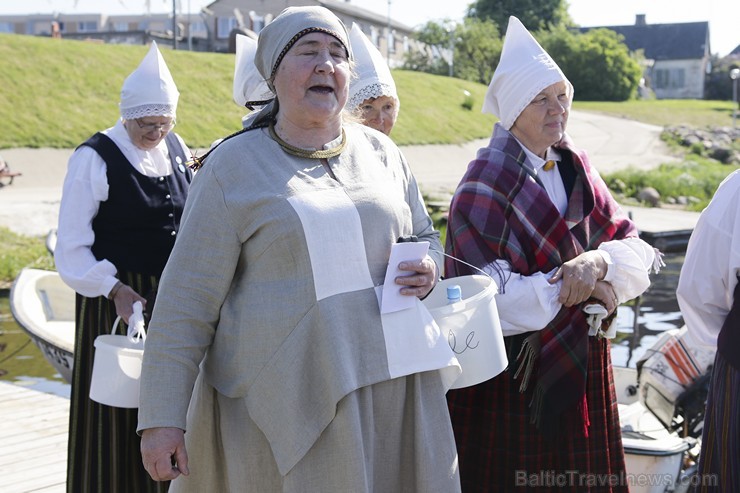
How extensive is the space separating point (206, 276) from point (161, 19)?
63.4 m

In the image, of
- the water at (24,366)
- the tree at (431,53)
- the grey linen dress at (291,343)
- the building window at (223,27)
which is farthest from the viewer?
the tree at (431,53)

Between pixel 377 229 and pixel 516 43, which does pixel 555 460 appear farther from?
pixel 516 43

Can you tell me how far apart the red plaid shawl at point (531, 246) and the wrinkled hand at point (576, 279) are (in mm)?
66

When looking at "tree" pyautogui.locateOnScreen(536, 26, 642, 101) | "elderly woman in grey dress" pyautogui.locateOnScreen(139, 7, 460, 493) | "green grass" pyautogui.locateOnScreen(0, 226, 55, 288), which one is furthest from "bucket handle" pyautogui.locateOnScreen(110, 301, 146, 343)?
"tree" pyautogui.locateOnScreen(536, 26, 642, 101)

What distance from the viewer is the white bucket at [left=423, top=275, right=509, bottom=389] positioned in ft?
7.89

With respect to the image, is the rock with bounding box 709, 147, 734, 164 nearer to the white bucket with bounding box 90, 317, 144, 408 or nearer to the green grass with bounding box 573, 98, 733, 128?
the green grass with bounding box 573, 98, 733, 128

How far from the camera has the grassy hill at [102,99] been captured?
2100 cm

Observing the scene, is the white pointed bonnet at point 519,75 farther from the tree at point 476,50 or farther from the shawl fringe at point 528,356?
the tree at point 476,50

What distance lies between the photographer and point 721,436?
8.50 feet

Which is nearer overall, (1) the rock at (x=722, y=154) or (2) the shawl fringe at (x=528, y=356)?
(2) the shawl fringe at (x=528, y=356)

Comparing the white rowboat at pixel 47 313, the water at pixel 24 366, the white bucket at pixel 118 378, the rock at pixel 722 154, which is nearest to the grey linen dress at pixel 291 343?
the white bucket at pixel 118 378

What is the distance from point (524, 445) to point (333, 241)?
1.07 m

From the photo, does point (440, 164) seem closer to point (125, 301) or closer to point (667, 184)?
point (667, 184)

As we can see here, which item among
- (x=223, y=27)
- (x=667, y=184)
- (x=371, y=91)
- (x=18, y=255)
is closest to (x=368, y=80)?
(x=371, y=91)
